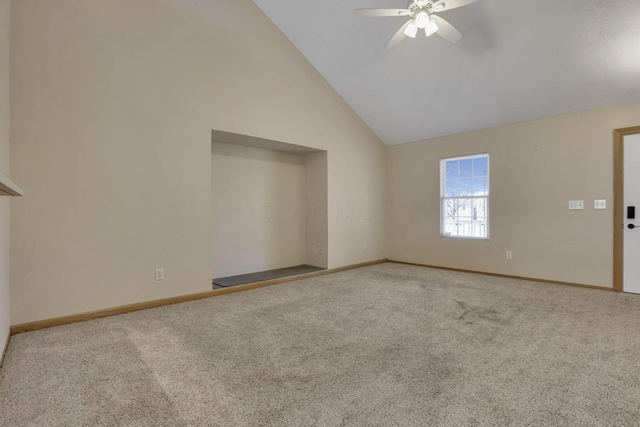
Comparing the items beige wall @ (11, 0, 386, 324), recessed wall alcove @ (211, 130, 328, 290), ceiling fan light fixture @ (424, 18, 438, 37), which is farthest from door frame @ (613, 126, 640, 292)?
beige wall @ (11, 0, 386, 324)

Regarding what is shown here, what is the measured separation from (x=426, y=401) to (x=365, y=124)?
504cm

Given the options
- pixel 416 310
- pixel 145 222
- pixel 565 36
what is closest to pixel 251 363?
pixel 416 310

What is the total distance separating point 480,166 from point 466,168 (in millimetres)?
234

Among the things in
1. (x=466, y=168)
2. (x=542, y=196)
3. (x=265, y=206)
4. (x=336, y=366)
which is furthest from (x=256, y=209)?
(x=542, y=196)

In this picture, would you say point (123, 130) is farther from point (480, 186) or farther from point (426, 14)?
point (480, 186)

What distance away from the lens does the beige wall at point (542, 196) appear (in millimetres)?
4125

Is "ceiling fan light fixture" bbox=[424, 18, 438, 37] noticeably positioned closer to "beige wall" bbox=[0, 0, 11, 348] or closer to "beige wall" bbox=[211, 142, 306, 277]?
"beige wall" bbox=[211, 142, 306, 277]

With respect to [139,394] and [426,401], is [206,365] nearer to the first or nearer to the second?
[139,394]

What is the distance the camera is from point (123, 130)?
3205 millimetres

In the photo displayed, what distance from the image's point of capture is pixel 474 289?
4.14 metres

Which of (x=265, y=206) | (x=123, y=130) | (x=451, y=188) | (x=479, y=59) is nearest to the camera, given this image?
(x=123, y=130)

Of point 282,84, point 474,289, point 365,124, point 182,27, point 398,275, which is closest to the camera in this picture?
point 182,27

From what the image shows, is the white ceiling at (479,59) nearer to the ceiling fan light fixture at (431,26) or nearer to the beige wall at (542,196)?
the beige wall at (542,196)

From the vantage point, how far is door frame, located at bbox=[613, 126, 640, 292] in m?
3.98
